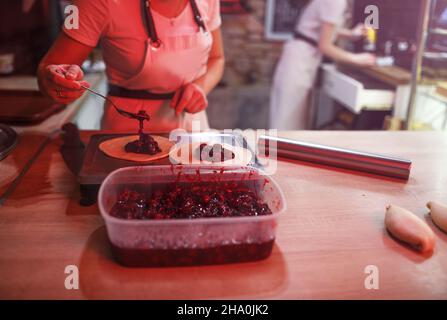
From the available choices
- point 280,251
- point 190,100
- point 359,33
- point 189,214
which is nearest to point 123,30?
point 190,100

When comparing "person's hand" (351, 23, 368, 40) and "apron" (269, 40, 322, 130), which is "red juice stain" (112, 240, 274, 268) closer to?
"apron" (269, 40, 322, 130)


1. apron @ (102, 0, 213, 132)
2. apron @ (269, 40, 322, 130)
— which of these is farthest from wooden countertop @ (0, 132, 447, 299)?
apron @ (269, 40, 322, 130)

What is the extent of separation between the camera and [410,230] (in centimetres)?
89

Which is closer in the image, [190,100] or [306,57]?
[190,100]

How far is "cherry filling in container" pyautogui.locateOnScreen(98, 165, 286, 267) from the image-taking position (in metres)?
0.76

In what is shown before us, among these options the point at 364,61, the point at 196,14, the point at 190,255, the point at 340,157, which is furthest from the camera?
the point at 364,61

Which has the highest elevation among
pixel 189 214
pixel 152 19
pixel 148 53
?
pixel 152 19

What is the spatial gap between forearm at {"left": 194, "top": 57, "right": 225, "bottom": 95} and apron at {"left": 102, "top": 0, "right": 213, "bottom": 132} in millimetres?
34

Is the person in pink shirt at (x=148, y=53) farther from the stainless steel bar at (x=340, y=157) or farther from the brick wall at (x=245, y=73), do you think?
the brick wall at (x=245, y=73)

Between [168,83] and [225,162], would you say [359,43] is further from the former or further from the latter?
[225,162]

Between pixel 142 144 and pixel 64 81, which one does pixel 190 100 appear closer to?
pixel 142 144

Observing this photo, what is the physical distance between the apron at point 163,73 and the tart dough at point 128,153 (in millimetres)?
214

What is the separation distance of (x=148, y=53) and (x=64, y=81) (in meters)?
0.46

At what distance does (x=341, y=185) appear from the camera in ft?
3.85
